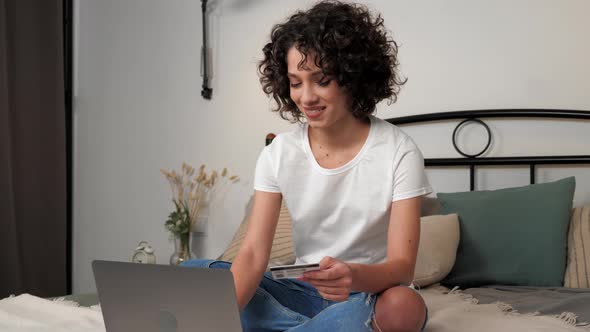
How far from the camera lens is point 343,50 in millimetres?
1366

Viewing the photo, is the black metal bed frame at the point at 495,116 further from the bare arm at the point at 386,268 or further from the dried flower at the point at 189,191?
the bare arm at the point at 386,268

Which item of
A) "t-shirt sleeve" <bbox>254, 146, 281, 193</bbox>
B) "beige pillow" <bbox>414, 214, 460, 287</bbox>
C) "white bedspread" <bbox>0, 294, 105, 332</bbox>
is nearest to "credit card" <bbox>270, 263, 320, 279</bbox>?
"t-shirt sleeve" <bbox>254, 146, 281, 193</bbox>

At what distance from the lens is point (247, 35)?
2965 millimetres

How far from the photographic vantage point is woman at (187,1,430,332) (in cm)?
131

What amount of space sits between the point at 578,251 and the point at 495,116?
0.61 metres

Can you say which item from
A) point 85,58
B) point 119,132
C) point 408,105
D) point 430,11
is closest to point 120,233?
point 119,132

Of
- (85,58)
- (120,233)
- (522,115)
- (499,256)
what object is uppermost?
(85,58)

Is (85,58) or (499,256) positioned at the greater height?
(85,58)

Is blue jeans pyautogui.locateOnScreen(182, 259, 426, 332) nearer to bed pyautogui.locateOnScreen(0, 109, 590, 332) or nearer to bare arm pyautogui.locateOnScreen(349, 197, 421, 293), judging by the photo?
bare arm pyautogui.locateOnScreen(349, 197, 421, 293)

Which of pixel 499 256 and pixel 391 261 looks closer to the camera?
pixel 391 261

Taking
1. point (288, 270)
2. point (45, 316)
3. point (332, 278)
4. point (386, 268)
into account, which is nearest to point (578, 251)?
point (386, 268)

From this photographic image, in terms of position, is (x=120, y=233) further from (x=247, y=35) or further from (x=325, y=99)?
(x=325, y=99)

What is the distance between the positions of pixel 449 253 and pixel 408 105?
2.51 ft

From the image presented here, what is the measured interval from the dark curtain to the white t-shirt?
2030 mm
